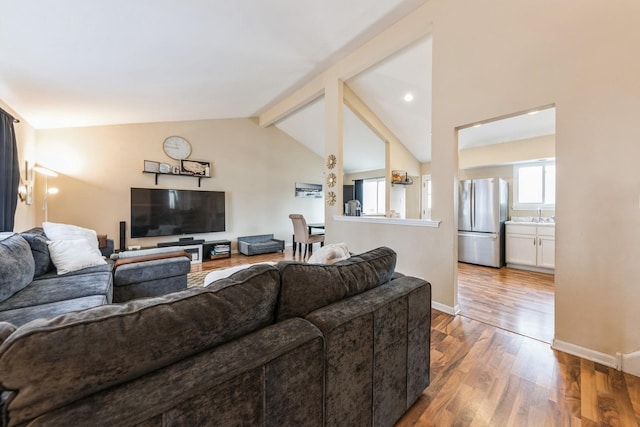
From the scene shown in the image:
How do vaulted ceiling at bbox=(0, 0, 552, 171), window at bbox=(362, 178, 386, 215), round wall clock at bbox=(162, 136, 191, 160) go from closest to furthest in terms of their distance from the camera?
vaulted ceiling at bbox=(0, 0, 552, 171)
round wall clock at bbox=(162, 136, 191, 160)
window at bbox=(362, 178, 386, 215)

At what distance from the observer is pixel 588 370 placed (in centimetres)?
178

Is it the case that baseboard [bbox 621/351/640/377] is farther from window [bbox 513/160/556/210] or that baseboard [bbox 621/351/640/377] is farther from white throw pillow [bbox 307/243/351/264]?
window [bbox 513/160/556/210]

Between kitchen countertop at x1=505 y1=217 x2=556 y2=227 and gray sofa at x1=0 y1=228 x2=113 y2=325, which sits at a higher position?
kitchen countertop at x1=505 y1=217 x2=556 y2=227

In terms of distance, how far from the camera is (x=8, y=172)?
288cm

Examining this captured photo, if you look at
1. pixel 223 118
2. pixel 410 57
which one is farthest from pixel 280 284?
pixel 223 118

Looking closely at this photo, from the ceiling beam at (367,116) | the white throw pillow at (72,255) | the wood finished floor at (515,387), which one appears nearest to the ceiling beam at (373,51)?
the ceiling beam at (367,116)

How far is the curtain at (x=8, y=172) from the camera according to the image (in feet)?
9.11

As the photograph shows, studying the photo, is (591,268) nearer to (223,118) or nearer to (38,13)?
(38,13)

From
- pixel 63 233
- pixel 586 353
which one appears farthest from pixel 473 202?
pixel 63 233

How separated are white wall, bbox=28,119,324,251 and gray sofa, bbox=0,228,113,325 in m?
2.29

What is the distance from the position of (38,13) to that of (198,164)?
3332mm

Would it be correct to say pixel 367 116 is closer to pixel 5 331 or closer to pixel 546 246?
pixel 546 246

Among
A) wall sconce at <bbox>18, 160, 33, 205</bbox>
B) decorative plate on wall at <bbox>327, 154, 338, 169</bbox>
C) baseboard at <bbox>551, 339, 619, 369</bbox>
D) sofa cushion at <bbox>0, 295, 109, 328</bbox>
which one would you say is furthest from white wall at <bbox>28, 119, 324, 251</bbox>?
baseboard at <bbox>551, 339, 619, 369</bbox>

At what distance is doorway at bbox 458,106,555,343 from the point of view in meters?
2.57
